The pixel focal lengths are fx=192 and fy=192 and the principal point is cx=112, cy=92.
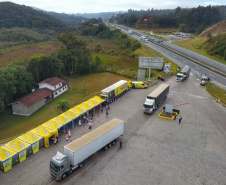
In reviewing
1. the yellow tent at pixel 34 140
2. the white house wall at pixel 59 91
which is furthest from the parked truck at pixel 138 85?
the yellow tent at pixel 34 140

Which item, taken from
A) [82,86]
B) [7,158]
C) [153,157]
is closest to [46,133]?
[7,158]

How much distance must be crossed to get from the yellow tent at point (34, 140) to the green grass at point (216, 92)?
33959 mm

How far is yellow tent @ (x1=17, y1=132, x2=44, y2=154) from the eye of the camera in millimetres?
22281

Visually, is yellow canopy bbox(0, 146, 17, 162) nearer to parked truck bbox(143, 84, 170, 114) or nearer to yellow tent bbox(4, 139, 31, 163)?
yellow tent bbox(4, 139, 31, 163)

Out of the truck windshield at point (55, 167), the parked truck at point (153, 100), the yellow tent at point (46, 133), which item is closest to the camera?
the truck windshield at point (55, 167)

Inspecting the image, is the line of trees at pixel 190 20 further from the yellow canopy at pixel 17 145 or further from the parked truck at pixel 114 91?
the yellow canopy at pixel 17 145

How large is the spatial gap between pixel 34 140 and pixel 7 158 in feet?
11.3

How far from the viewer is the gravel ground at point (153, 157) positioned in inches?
750

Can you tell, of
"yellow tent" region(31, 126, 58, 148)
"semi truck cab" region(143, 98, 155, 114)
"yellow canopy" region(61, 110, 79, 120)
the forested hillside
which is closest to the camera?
"yellow tent" region(31, 126, 58, 148)

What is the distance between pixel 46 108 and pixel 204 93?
1334 inches

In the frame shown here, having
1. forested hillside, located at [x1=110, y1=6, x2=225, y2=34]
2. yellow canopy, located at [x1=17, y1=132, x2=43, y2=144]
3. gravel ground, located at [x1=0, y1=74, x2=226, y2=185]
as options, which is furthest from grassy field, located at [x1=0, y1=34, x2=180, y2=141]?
forested hillside, located at [x1=110, y1=6, x2=225, y2=34]

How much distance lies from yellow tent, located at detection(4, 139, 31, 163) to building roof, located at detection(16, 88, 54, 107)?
14424 millimetres

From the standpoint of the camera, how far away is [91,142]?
20.3 meters

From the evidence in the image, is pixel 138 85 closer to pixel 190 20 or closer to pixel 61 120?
pixel 61 120
